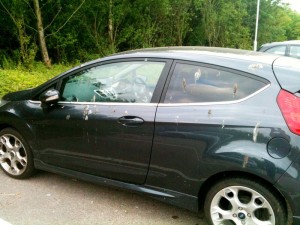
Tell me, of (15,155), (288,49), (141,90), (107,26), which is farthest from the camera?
(107,26)

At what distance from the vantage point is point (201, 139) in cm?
303

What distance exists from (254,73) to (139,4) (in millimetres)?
13848

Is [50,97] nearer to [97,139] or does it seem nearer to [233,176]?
[97,139]

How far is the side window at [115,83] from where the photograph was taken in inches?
135

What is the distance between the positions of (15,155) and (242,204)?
2632 millimetres

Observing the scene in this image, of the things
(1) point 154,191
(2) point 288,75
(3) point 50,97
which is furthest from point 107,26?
(2) point 288,75

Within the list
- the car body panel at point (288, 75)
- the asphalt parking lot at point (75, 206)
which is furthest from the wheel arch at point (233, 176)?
the car body panel at point (288, 75)

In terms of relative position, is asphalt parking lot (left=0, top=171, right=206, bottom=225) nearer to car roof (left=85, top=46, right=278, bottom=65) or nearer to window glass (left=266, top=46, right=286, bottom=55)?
car roof (left=85, top=46, right=278, bottom=65)

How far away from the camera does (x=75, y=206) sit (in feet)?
12.4

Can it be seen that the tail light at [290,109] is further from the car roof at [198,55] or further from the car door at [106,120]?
the car door at [106,120]

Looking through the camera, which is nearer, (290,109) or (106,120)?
(290,109)

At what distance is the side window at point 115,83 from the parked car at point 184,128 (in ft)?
0.03

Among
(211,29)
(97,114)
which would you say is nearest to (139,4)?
(211,29)

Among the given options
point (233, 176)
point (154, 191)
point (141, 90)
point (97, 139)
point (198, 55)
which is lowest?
point (154, 191)
